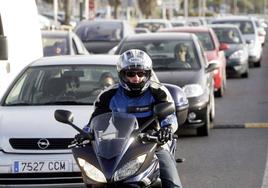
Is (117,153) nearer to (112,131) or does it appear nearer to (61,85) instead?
(112,131)

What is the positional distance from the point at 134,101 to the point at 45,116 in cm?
250

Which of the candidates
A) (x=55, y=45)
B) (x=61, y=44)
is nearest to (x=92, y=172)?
(x=61, y=44)

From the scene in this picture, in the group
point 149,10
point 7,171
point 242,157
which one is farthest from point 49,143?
point 149,10

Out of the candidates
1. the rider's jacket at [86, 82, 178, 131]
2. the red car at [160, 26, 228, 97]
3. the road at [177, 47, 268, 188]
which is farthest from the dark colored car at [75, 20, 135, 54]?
the rider's jacket at [86, 82, 178, 131]

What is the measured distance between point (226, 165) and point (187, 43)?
4821mm

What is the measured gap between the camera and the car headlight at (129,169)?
19.2 feet

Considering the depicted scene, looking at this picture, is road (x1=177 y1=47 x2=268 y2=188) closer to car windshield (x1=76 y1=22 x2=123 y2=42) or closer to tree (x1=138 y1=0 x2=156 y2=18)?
car windshield (x1=76 y1=22 x2=123 y2=42)

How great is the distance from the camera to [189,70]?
14.7 meters

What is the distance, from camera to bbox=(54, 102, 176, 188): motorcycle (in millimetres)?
5887

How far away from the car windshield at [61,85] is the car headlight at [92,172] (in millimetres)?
3705

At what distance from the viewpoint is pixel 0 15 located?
13.5 m

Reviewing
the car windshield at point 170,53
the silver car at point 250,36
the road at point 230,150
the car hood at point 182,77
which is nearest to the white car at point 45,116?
the road at point 230,150

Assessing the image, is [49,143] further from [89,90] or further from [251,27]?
[251,27]

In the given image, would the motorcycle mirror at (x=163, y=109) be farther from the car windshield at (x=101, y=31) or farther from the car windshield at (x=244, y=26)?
the car windshield at (x=244, y=26)
